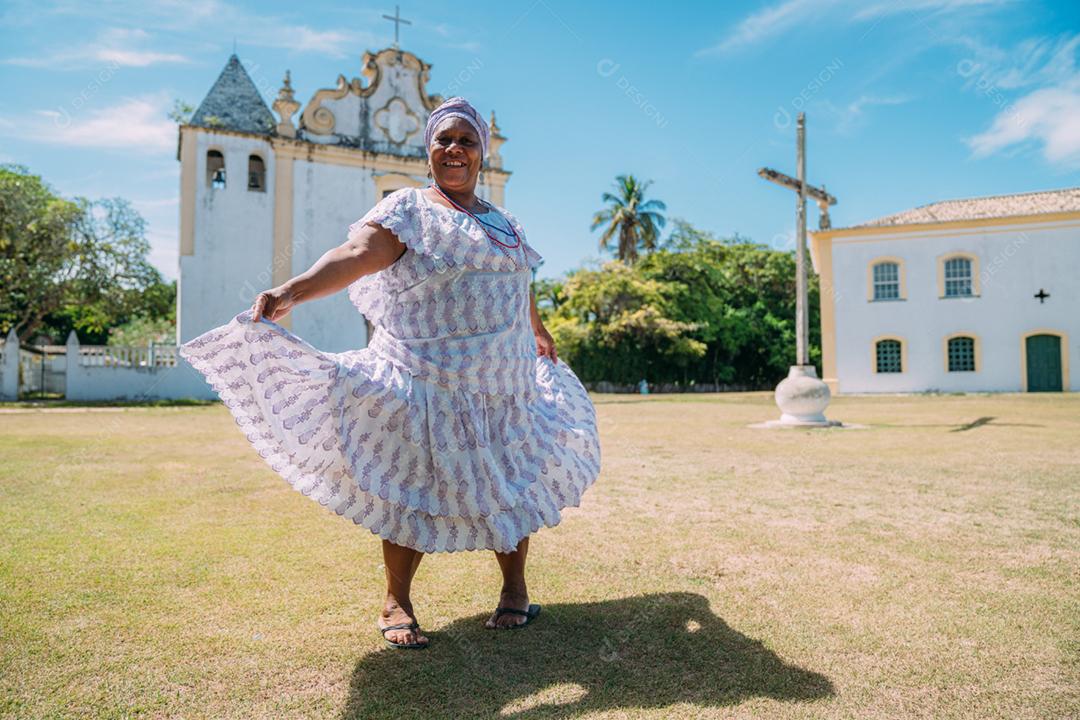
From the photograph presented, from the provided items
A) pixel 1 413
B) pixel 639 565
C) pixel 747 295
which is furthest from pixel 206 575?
pixel 747 295

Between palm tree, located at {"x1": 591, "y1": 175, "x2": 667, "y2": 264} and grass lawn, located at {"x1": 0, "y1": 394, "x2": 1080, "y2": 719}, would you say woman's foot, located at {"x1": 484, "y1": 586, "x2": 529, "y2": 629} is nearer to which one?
grass lawn, located at {"x1": 0, "y1": 394, "x2": 1080, "y2": 719}

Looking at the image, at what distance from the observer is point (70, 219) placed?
68.7 ft

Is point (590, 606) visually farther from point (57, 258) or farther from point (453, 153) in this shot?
point (57, 258)

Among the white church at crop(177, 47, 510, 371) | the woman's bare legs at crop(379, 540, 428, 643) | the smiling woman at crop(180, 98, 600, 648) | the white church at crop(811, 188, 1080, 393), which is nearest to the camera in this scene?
the smiling woman at crop(180, 98, 600, 648)

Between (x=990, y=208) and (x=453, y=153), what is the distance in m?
27.0

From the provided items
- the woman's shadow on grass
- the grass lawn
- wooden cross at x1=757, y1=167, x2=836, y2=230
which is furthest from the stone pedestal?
the woman's shadow on grass

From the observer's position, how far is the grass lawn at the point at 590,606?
1950mm

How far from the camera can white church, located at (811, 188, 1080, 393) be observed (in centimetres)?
2217

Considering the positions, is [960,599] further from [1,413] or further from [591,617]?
[1,413]

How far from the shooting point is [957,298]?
23.0 meters

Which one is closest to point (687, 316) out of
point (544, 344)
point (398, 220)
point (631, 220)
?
point (631, 220)

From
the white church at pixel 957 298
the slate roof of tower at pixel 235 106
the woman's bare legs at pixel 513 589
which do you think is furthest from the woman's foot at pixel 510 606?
the white church at pixel 957 298

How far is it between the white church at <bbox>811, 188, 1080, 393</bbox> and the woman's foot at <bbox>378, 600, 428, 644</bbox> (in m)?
23.3

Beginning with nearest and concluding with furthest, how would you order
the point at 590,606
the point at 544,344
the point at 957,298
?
the point at 590,606, the point at 544,344, the point at 957,298
